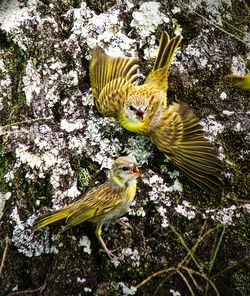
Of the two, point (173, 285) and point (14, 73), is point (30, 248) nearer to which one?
point (173, 285)

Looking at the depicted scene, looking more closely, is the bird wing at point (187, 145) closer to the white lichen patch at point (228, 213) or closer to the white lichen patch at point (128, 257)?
the white lichen patch at point (228, 213)

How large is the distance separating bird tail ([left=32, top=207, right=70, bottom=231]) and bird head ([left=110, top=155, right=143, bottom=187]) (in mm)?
478

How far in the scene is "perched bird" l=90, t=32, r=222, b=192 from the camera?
422cm

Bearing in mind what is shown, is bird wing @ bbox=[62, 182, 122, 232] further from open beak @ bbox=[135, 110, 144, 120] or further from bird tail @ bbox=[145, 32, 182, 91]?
bird tail @ bbox=[145, 32, 182, 91]

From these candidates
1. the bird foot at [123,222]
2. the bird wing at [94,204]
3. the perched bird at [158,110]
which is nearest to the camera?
the bird wing at [94,204]

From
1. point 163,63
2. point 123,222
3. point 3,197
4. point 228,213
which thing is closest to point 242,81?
point 163,63

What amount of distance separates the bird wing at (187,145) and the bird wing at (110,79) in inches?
17.2

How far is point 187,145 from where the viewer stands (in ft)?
14.3

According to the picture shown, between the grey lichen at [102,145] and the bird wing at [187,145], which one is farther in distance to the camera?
the bird wing at [187,145]

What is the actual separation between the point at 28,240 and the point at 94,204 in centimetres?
56

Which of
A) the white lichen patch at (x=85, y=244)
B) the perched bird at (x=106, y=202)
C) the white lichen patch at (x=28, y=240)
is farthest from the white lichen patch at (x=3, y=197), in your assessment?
the white lichen patch at (x=85, y=244)

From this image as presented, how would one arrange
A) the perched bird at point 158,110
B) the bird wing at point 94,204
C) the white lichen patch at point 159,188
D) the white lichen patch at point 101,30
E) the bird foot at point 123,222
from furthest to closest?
the white lichen patch at point 101,30 < the perched bird at point 158,110 < the white lichen patch at point 159,188 < the bird foot at point 123,222 < the bird wing at point 94,204

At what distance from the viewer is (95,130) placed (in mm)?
4418

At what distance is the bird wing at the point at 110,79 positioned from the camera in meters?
4.56
